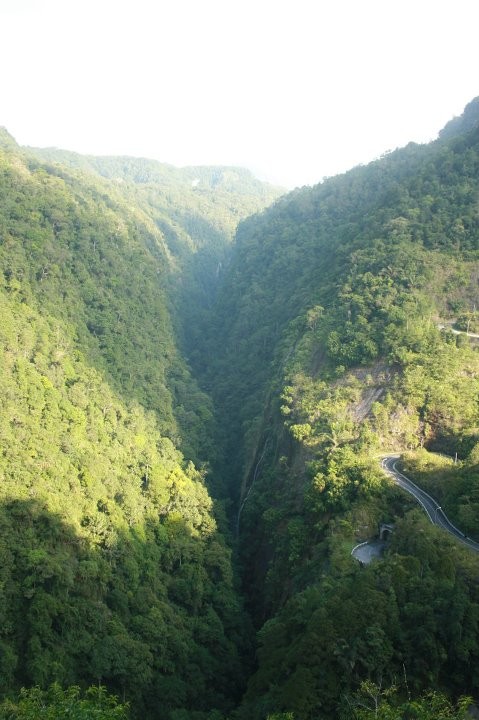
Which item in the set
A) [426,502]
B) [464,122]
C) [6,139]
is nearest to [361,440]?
[426,502]

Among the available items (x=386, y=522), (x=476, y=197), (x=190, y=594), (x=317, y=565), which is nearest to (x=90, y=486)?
(x=190, y=594)

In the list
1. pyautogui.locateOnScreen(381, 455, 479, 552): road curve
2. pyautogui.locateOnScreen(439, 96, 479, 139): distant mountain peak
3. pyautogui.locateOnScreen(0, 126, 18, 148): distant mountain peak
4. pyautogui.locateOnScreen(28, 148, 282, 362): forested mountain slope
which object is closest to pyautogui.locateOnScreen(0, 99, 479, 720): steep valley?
pyautogui.locateOnScreen(381, 455, 479, 552): road curve

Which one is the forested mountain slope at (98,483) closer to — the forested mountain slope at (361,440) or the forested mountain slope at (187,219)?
the forested mountain slope at (361,440)

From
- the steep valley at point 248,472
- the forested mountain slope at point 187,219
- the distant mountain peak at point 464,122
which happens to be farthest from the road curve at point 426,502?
the distant mountain peak at point 464,122

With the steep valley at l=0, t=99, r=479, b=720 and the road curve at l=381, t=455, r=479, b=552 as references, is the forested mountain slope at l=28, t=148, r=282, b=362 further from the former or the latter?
the road curve at l=381, t=455, r=479, b=552

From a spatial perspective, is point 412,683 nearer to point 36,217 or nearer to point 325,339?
point 325,339

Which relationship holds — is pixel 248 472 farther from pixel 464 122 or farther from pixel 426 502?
pixel 464 122
